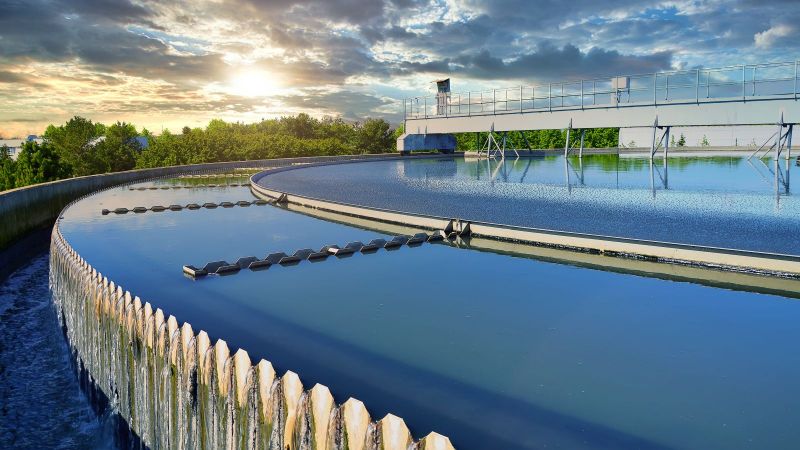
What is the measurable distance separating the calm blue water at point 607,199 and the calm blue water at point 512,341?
5386 mm

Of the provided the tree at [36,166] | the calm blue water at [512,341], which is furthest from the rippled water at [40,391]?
the tree at [36,166]

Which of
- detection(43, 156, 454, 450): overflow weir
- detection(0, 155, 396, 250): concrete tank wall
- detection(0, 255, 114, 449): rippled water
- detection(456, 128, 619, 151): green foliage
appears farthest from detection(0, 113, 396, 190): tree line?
detection(43, 156, 454, 450): overflow weir

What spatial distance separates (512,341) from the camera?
9.86m

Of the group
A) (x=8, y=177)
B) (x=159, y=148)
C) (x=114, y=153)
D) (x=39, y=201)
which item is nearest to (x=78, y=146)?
(x=114, y=153)

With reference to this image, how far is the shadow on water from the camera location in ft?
30.5

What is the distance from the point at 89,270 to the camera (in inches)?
429

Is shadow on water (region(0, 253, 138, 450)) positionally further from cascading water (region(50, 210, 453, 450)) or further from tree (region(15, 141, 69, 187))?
tree (region(15, 141, 69, 187))

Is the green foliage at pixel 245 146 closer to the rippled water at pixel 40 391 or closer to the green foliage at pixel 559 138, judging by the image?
the green foliage at pixel 559 138

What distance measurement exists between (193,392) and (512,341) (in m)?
5.18

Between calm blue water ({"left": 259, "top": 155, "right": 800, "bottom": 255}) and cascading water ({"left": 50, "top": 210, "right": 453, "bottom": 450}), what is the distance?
13991mm

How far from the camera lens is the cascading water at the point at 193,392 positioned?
500cm

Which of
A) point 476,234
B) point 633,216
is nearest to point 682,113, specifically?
point 633,216

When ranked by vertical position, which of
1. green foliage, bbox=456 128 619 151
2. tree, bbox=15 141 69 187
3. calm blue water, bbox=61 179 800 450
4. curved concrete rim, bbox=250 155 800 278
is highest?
green foliage, bbox=456 128 619 151

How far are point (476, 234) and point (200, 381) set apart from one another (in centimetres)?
1340
